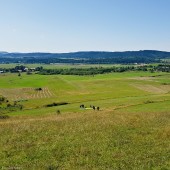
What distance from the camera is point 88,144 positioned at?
32594 millimetres

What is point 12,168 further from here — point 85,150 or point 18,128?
point 18,128

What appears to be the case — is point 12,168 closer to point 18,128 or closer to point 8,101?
point 18,128

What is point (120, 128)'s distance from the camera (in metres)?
38.7

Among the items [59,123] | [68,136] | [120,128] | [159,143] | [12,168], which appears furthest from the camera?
[59,123]

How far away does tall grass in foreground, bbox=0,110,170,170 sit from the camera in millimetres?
27031

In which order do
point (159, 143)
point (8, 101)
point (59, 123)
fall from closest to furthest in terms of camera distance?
point (159, 143)
point (59, 123)
point (8, 101)

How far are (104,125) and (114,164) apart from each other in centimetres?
1411

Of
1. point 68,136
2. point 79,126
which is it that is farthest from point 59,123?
point 68,136

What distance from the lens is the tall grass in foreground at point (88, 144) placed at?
2703 cm

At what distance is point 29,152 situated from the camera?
Answer: 30.0 m

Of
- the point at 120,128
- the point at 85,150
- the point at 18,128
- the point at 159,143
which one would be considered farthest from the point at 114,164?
the point at 18,128

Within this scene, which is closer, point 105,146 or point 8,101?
point 105,146

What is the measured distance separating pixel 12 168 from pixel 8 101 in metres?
84.4

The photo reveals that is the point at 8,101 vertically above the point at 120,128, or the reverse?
the point at 120,128
